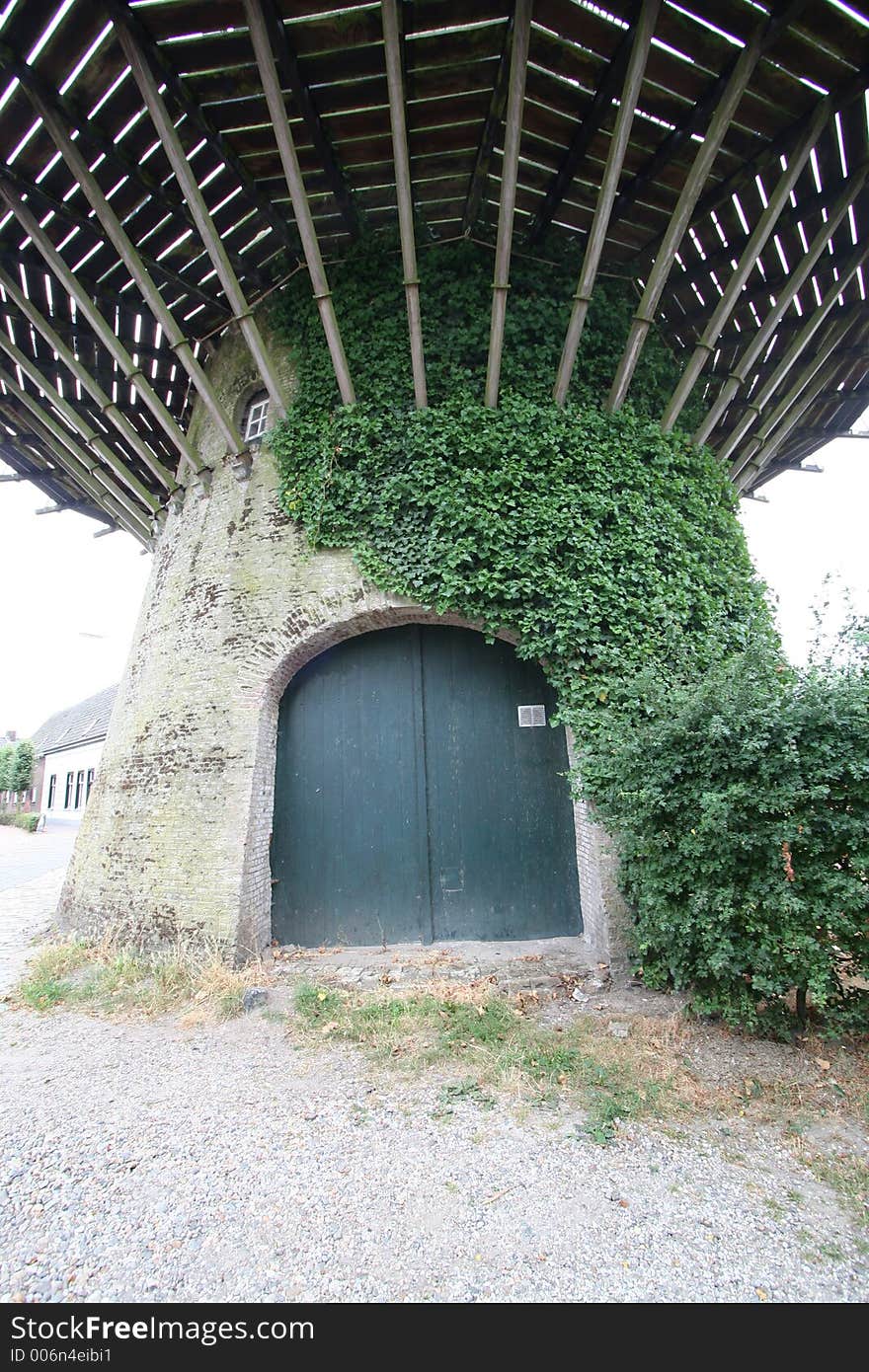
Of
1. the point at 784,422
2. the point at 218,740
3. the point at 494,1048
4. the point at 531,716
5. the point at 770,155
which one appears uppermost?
the point at 770,155

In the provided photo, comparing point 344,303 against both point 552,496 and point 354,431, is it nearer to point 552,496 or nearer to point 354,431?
point 354,431

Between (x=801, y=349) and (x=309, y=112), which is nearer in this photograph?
(x=309, y=112)

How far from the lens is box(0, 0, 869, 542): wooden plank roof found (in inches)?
Result: 211

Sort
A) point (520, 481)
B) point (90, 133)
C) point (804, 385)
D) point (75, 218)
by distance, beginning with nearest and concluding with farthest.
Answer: point (90, 133) < point (520, 481) < point (75, 218) < point (804, 385)

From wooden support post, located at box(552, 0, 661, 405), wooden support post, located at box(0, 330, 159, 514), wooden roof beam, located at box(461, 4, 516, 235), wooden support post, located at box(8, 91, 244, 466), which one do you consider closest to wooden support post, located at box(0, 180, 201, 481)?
wooden support post, located at box(8, 91, 244, 466)

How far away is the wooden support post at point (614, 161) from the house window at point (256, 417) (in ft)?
14.4

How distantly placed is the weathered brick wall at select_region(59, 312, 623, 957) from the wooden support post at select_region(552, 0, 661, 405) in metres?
3.40

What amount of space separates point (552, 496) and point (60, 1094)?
6.72 metres

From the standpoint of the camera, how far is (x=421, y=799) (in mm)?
7031

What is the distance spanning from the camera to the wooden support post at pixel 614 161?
4908 millimetres

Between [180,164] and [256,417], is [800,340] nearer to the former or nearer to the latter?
[180,164]

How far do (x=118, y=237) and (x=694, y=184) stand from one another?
5.83m

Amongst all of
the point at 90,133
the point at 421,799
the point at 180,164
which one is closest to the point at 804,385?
the point at 421,799

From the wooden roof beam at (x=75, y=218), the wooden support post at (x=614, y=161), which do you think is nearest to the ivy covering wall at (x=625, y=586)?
the wooden support post at (x=614, y=161)
